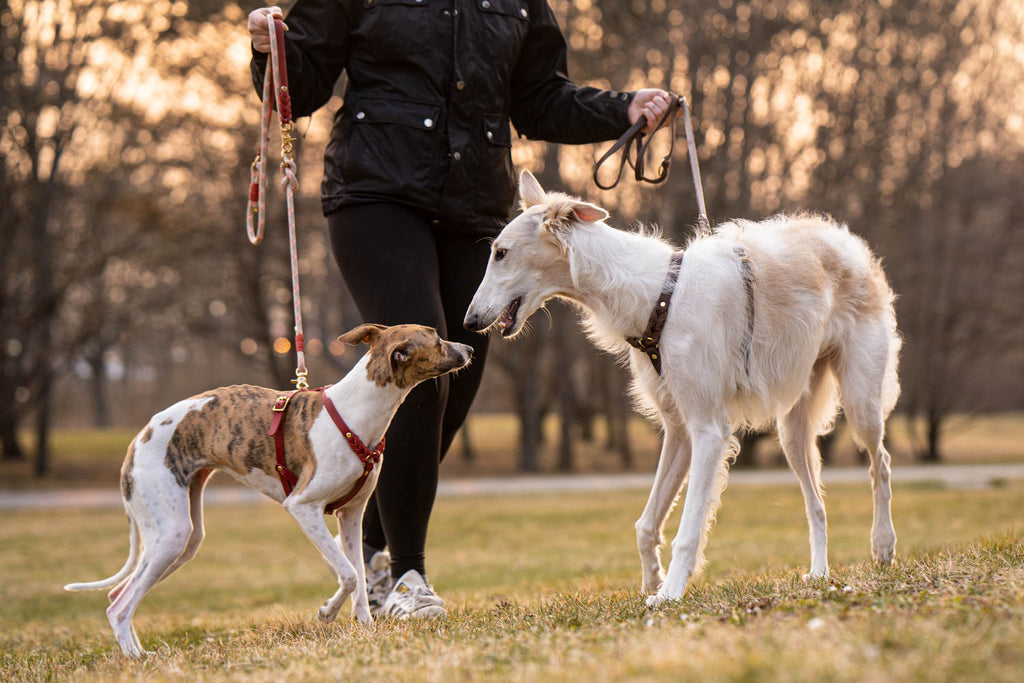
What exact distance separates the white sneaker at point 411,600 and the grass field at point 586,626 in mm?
206

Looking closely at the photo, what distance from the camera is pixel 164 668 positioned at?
361 centimetres

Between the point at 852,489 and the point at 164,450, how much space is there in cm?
1510

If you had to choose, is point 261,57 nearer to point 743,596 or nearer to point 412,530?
point 412,530

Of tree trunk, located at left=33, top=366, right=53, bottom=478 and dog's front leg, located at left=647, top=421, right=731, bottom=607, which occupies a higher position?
dog's front leg, located at left=647, top=421, right=731, bottom=607

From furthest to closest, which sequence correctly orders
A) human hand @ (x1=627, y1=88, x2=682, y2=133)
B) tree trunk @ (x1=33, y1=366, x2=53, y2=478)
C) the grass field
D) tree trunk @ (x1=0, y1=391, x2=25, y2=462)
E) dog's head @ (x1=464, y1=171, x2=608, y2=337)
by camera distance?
tree trunk @ (x1=33, y1=366, x2=53, y2=478) → tree trunk @ (x1=0, y1=391, x2=25, y2=462) → human hand @ (x1=627, y1=88, x2=682, y2=133) → dog's head @ (x1=464, y1=171, x2=608, y2=337) → the grass field

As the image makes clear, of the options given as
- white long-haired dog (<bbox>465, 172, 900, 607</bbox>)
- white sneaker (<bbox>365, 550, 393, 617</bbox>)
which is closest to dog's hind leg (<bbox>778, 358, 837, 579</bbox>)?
white long-haired dog (<bbox>465, 172, 900, 607</bbox>)

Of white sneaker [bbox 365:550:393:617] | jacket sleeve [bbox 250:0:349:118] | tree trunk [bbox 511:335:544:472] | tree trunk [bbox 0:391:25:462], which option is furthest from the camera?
tree trunk [bbox 511:335:544:472]

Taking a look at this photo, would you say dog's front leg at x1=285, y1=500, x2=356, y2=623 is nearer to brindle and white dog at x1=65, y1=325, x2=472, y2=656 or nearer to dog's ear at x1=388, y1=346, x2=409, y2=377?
brindle and white dog at x1=65, y1=325, x2=472, y2=656

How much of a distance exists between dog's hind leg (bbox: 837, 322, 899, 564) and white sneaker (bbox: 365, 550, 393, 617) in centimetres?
254

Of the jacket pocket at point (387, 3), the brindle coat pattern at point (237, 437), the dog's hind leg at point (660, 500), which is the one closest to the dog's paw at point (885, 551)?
the dog's hind leg at point (660, 500)

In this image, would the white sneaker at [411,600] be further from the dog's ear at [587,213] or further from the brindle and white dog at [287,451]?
the dog's ear at [587,213]

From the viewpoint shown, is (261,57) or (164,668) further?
(261,57)

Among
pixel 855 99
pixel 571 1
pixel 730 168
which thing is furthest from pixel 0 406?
pixel 855 99

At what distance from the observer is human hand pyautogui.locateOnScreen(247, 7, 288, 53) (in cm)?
438
